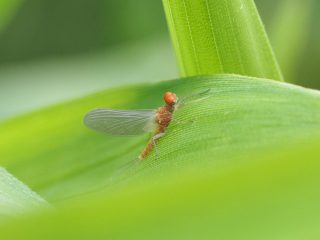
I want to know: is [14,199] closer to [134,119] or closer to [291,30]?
[134,119]

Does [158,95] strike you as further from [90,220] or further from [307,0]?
[307,0]

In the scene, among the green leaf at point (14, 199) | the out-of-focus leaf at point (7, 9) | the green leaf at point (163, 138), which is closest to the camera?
the green leaf at point (14, 199)

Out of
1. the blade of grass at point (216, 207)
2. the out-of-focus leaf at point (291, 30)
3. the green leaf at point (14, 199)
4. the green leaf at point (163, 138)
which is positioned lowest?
the blade of grass at point (216, 207)

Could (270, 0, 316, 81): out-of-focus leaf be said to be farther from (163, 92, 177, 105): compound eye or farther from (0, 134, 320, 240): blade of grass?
(0, 134, 320, 240): blade of grass

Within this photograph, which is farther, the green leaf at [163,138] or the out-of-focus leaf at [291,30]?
the out-of-focus leaf at [291,30]

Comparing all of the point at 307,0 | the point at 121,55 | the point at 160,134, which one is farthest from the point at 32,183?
the point at 307,0

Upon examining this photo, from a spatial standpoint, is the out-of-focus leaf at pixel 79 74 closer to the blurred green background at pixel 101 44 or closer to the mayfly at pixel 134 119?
the blurred green background at pixel 101 44

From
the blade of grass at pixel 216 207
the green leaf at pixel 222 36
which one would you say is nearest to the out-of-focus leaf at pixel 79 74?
the green leaf at pixel 222 36

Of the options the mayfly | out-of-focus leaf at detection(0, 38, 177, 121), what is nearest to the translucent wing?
the mayfly

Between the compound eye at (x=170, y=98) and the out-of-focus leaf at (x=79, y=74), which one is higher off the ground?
the out-of-focus leaf at (x=79, y=74)

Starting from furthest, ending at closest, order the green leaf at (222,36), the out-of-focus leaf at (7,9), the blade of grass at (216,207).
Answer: the out-of-focus leaf at (7,9) < the green leaf at (222,36) < the blade of grass at (216,207)
